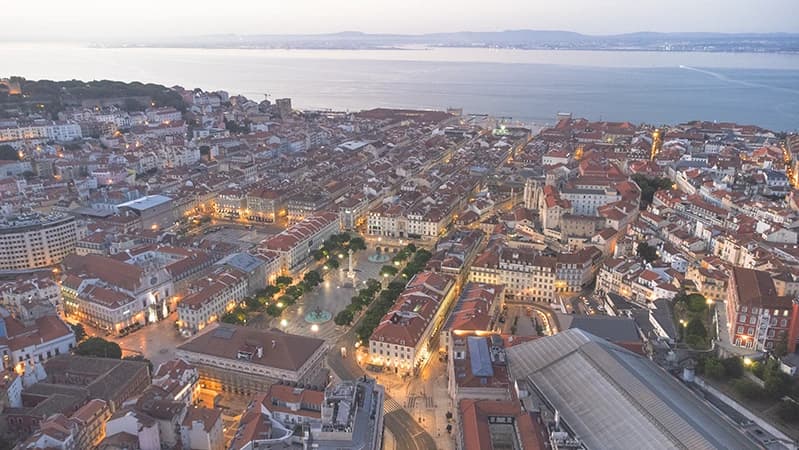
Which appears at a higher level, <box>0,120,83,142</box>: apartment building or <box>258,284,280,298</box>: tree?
<box>0,120,83,142</box>: apartment building

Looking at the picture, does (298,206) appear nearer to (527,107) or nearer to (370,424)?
(370,424)

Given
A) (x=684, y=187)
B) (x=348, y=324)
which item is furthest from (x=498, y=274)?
(x=684, y=187)

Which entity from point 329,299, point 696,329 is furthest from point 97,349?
point 696,329

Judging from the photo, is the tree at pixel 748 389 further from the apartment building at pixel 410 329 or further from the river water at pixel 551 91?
the river water at pixel 551 91

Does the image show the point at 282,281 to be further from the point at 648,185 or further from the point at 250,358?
the point at 648,185

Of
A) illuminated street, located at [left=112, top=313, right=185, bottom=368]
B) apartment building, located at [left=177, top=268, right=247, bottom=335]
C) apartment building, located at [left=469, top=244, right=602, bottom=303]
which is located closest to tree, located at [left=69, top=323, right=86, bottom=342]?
illuminated street, located at [left=112, top=313, right=185, bottom=368]

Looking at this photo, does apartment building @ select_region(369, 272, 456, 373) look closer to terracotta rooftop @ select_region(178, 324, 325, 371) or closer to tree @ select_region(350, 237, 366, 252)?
terracotta rooftop @ select_region(178, 324, 325, 371)

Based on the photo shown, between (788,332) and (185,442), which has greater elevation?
(788,332)
